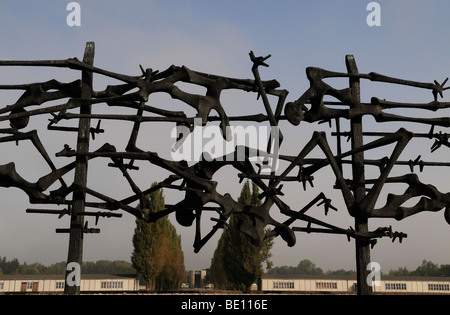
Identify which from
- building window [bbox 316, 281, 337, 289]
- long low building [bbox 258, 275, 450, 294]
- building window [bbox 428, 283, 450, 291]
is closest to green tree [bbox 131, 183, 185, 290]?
long low building [bbox 258, 275, 450, 294]

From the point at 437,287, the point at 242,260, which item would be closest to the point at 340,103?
the point at 242,260

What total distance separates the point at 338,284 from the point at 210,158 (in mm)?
43799

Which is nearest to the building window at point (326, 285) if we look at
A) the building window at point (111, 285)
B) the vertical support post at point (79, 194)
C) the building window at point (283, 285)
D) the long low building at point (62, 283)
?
the building window at point (283, 285)

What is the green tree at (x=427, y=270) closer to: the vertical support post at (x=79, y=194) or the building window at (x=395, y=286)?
the building window at (x=395, y=286)

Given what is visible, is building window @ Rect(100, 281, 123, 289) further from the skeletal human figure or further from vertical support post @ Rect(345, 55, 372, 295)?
the skeletal human figure

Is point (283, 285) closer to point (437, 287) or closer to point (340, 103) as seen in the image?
point (437, 287)

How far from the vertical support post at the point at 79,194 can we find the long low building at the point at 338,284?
40.0 m

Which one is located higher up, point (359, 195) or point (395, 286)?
point (359, 195)

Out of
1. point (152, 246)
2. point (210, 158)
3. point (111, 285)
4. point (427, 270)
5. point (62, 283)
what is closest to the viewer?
point (210, 158)

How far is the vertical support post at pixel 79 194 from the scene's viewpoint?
802cm

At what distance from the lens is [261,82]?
8594 millimetres

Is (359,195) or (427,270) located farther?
(427,270)

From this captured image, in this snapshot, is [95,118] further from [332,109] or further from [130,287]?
[130,287]

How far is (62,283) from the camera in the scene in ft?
153
